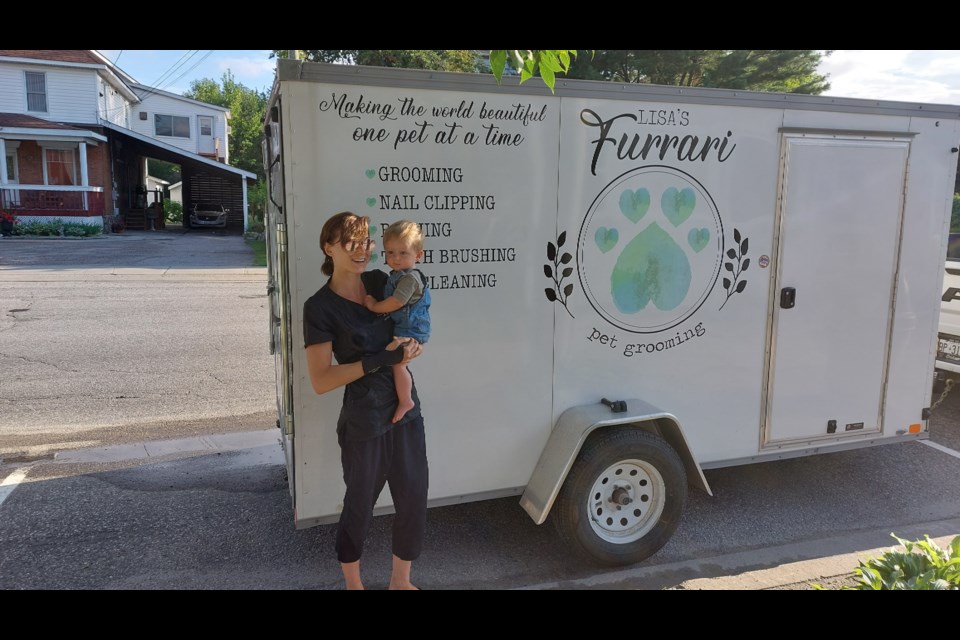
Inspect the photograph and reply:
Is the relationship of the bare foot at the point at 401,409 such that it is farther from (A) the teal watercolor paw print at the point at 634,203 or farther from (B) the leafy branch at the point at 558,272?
(A) the teal watercolor paw print at the point at 634,203

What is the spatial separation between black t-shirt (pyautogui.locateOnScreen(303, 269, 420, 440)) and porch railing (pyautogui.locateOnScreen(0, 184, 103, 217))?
2827 cm

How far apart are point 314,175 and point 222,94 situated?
69.1m

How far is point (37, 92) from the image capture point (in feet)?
94.1

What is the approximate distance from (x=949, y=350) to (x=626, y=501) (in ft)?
15.3

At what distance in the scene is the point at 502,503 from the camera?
15.9ft

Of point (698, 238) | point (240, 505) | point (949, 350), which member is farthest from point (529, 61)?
point (949, 350)

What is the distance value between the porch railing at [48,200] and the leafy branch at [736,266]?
93.9ft

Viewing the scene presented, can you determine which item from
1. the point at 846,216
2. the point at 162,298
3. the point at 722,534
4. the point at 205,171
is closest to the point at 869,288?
the point at 846,216

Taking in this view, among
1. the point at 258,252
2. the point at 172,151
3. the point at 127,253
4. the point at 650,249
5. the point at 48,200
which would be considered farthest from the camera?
the point at 172,151

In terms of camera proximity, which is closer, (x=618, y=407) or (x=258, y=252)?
(x=618, y=407)

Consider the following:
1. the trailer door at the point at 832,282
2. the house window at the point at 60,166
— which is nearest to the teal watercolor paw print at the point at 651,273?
the trailer door at the point at 832,282

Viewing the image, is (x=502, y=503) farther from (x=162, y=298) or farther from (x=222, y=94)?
(x=222, y=94)

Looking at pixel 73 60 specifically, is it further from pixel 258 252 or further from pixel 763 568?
pixel 763 568

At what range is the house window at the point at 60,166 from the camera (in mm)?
27406
